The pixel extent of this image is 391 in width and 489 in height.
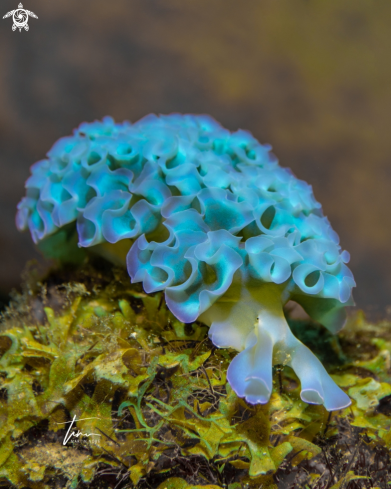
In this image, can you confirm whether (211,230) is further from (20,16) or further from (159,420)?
(20,16)

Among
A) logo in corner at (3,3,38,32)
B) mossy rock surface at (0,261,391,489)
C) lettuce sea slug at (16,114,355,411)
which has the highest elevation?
logo in corner at (3,3,38,32)

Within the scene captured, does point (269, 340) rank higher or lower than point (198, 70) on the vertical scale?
lower

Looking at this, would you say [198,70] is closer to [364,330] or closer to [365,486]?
[364,330]

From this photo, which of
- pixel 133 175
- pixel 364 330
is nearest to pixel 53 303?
pixel 133 175

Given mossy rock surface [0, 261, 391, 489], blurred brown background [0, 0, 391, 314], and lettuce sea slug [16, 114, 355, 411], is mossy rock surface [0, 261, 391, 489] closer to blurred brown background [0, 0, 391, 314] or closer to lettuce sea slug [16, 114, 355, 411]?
lettuce sea slug [16, 114, 355, 411]

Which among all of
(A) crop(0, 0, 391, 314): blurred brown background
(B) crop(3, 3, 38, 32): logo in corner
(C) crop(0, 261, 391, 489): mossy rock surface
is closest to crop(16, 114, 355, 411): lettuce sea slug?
(C) crop(0, 261, 391, 489): mossy rock surface

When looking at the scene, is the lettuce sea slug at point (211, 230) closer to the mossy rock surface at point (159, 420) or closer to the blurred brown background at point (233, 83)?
the mossy rock surface at point (159, 420)
